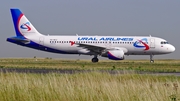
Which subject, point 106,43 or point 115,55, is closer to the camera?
point 115,55

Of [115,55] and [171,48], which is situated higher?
[171,48]

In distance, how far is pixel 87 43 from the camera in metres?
52.3

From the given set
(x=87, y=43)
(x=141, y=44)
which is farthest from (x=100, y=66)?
(x=141, y=44)

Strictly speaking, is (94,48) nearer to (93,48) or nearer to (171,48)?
(93,48)

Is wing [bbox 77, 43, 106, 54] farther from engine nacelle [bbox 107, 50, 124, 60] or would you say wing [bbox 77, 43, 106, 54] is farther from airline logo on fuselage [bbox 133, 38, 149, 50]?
airline logo on fuselage [bbox 133, 38, 149, 50]

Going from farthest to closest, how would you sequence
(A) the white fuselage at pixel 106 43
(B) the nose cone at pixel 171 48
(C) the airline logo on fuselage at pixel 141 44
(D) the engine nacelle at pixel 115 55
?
(B) the nose cone at pixel 171 48 → (A) the white fuselage at pixel 106 43 → (C) the airline logo on fuselage at pixel 141 44 → (D) the engine nacelle at pixel 115 55

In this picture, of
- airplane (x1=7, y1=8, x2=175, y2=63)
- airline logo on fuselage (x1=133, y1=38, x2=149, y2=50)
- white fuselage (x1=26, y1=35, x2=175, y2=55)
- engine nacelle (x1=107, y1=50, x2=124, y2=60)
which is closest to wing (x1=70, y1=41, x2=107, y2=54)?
airplane (x1=7, y1=8, x2=175, y2=63)

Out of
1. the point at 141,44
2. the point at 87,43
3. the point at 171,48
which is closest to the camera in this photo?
the point at 141,44

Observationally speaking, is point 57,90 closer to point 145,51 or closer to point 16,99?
point 16,99

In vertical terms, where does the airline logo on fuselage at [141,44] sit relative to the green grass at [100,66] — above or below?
above

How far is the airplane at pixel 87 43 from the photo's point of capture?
51.4 metres

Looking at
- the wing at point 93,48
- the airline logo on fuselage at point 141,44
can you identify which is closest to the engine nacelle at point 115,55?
the wing at point 93,48

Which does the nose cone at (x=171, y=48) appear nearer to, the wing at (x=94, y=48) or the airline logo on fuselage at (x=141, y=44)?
the airline logo on fuselage at (x=141, y=44)

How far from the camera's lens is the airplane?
2024 inches
